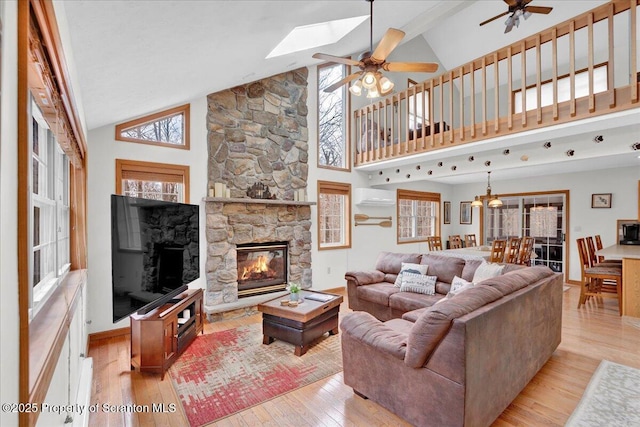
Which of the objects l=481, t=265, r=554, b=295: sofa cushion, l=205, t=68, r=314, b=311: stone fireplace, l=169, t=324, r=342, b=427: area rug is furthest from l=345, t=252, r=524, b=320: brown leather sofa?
l=205, t=68, r=314, b=311: stone fireplace

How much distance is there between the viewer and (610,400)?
90.1 inches

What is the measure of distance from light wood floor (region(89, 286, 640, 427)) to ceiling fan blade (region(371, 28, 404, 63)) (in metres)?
2.89

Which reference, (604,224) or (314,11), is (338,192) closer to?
(314,11)

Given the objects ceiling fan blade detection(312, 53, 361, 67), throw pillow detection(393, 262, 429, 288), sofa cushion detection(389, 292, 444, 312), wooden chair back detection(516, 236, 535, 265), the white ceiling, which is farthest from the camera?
wooden chair back detection(516, 236, 535, 265)

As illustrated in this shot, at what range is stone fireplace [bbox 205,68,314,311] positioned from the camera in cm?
419

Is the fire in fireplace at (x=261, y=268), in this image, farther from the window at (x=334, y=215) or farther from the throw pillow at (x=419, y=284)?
the throw pillow at (x=419, y=284)

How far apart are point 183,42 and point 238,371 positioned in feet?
8.73

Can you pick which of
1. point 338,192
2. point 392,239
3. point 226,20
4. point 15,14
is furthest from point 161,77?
point 392,239

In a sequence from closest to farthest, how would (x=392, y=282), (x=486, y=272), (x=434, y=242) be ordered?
(x=486, y=272), (x=392, y=282), (x=434, y=242)

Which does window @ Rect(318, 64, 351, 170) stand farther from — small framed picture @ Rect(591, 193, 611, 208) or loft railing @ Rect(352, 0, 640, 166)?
small framed picture @ Rect(591, 193, 611, 208)

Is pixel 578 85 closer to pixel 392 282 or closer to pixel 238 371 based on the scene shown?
pixel 392 282

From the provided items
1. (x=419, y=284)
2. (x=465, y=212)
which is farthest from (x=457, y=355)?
(x=465, y=212)

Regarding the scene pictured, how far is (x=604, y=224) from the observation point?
5984 mm

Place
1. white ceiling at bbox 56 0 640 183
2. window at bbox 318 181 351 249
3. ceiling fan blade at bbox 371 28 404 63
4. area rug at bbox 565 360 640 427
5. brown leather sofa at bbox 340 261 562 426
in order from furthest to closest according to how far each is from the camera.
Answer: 1. window at bbox 318 181 351 249
2. ceiling fan blade at bbox 371 28 404 63
3. area rug at bbox 565 360 640 427
4. brown leather sofa at bbox 340 261 562 426
5. white ceiling at bbox 56 0 640 183
